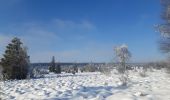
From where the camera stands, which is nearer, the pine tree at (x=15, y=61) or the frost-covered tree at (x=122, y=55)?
the frost-covered tree at (x=122, y=55)

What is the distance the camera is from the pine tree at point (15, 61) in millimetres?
39938

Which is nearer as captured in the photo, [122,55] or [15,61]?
[122,55]

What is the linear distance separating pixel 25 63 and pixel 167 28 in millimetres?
25144

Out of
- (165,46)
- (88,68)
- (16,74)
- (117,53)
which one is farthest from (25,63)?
(88,68)

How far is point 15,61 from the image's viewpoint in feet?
132

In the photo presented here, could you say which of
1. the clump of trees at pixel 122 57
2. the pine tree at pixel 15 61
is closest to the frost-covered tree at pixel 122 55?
the clump of trees at pixel 122 57

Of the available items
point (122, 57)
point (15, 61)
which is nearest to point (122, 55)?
point (122, 57)

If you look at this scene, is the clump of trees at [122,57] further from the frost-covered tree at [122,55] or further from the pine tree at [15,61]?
the pine tree at [15,61]

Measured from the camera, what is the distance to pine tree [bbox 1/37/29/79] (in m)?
39.9

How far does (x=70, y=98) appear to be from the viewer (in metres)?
13.2

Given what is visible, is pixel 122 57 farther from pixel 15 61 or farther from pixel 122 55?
pixel 15 61

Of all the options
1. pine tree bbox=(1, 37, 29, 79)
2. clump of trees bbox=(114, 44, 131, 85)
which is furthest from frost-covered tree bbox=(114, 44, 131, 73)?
pine tree bbox=(1, 37, 29, 79)

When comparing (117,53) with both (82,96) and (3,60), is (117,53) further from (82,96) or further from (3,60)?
(3,60)

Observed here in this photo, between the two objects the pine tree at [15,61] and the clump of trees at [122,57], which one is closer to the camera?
the clump of trees at [122,57]
